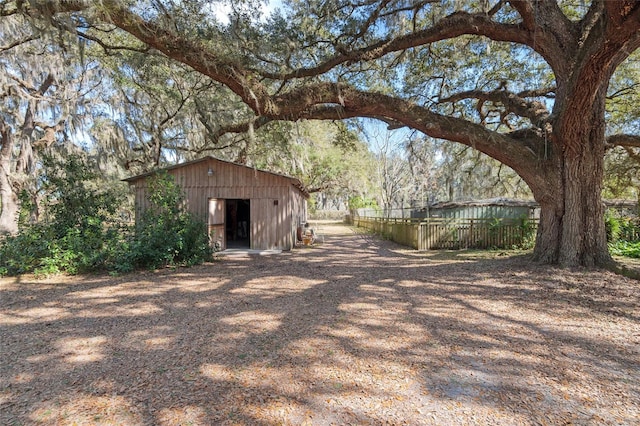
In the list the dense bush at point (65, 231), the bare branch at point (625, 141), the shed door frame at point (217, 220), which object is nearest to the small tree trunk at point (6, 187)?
the dense bush at point (65, 231)

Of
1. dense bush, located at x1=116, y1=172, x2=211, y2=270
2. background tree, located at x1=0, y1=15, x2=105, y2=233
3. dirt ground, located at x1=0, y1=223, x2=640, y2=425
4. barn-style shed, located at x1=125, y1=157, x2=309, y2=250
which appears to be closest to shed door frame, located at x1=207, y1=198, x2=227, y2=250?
barn-style shed, located at x1=125, y1=157, x2=309, y2=250

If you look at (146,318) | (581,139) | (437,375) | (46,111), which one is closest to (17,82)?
(46,111)

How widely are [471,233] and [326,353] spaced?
10.7 metres

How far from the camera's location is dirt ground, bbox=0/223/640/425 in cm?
230

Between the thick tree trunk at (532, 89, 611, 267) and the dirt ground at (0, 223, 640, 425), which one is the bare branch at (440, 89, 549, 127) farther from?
the dirt ground at (0, 223, 640, 425)

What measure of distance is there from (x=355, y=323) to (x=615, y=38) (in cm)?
588

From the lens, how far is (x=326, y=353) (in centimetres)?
325

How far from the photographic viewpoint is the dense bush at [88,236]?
732cm

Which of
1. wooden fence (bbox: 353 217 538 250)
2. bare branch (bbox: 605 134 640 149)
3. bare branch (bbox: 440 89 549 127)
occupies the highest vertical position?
bare branch (bbox: 440 89 549 127)

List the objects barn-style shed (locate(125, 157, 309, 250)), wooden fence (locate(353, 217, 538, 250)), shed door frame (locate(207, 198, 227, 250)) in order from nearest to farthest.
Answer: shed door frame (locate(207, 198, 227, 250)) < barn-style shed (locate(125, 157, 309, 250)) < wooden fence (locate(353, 217, 538, 250))

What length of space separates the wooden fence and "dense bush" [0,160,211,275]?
8.02 meters

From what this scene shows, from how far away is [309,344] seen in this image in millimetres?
3477

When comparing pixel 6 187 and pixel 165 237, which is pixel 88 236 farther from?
pixel 6 187

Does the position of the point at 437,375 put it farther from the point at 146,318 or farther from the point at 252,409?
the point at 146,318
